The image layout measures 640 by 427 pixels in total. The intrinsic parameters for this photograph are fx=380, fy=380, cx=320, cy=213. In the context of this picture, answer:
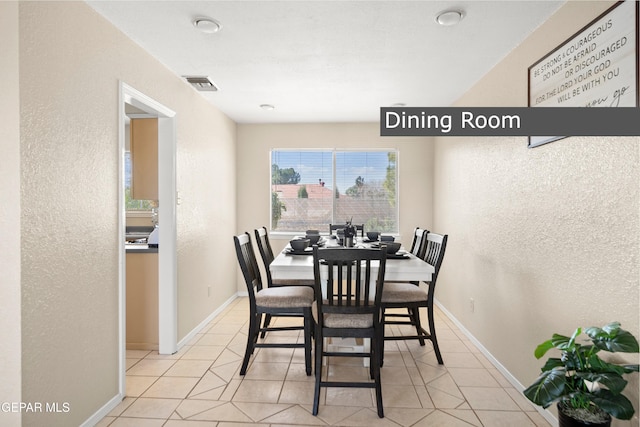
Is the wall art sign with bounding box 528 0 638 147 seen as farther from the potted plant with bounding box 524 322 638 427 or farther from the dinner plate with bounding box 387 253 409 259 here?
the dinner plate with bounding box 387 253 409 259

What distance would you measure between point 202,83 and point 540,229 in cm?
299

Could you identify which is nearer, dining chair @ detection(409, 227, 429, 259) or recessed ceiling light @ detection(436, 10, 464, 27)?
recessed ceiling light @ detection(436, 10, 464, 27)

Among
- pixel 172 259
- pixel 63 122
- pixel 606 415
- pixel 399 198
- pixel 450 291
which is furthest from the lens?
pixel 399 198

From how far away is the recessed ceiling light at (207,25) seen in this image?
2347 mm

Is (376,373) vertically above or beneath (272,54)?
beneath

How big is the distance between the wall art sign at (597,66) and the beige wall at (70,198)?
8.77 ft

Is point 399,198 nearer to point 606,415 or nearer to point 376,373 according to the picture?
point 376,373

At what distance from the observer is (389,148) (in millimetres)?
5277

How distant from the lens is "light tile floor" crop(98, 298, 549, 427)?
7.43 feet

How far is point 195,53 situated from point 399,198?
330 cm

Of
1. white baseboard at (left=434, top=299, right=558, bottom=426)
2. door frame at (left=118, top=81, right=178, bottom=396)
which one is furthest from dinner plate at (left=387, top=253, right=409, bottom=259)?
door frame at (left=118, top=81, right=178, bottom=396)

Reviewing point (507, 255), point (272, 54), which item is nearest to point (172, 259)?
point (272, 54)

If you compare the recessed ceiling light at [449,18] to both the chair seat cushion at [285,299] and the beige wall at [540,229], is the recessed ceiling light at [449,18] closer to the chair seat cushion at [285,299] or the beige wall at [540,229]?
the beige wall at [540,229]

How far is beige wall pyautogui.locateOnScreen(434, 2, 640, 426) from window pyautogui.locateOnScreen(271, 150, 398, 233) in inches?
58.3
